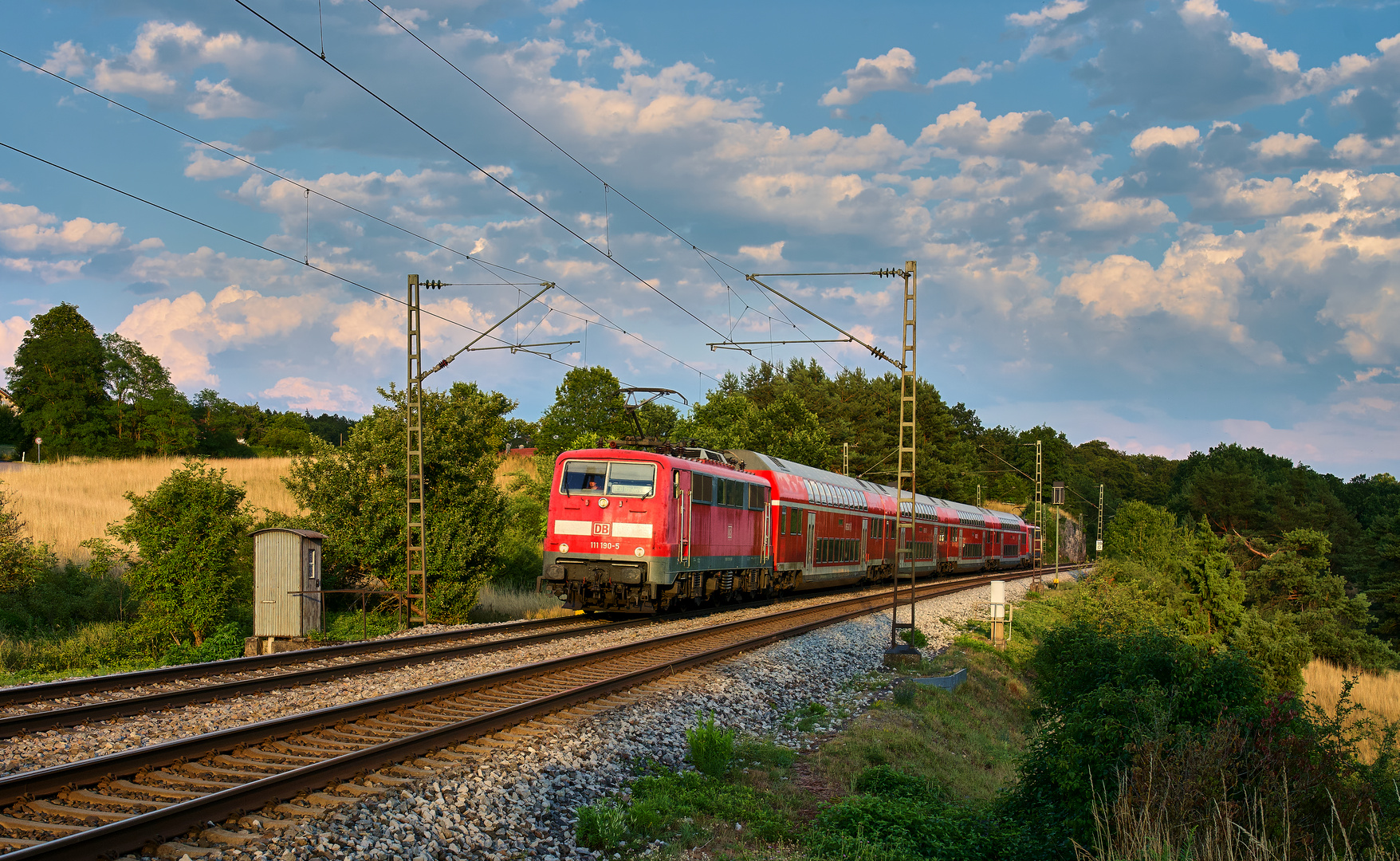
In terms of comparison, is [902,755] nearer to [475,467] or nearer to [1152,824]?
[1152,824]

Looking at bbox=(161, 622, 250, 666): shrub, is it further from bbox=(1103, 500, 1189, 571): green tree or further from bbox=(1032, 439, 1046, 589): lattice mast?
bbox=(1103, 500, 1189, 571): green tree

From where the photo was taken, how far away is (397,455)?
75.3ft

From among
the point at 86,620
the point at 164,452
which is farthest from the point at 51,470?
the point at 86,620

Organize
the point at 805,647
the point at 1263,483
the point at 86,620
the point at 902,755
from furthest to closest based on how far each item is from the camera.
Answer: the point at 1263,483, the point at 86,620, the point at 805,647, the point at 902,755

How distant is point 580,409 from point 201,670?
51.6 m

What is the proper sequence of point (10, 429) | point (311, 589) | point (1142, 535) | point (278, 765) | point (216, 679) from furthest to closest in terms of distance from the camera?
point (10, 429), point (1142, 535), point (311, 589), point (216, 679), point (278, 765)

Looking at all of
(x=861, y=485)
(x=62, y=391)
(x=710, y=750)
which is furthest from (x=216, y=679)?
(x=62, y=391)

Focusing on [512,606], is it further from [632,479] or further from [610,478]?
[632,479]

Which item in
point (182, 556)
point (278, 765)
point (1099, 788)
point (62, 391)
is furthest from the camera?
point (62, 391)

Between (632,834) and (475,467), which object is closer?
(632,834)

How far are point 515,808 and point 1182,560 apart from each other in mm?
29592

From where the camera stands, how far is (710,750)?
29.9 feet

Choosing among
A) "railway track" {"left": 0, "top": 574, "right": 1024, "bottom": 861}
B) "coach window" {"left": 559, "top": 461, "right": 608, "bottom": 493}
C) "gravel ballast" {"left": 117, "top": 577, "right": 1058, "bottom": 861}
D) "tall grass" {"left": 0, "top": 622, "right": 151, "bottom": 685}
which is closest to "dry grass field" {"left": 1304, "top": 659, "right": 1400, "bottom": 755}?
"coach window" {"left": 559, "top": 461, "right": 608, "bottom": 493}

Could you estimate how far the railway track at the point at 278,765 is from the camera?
5816 mm
